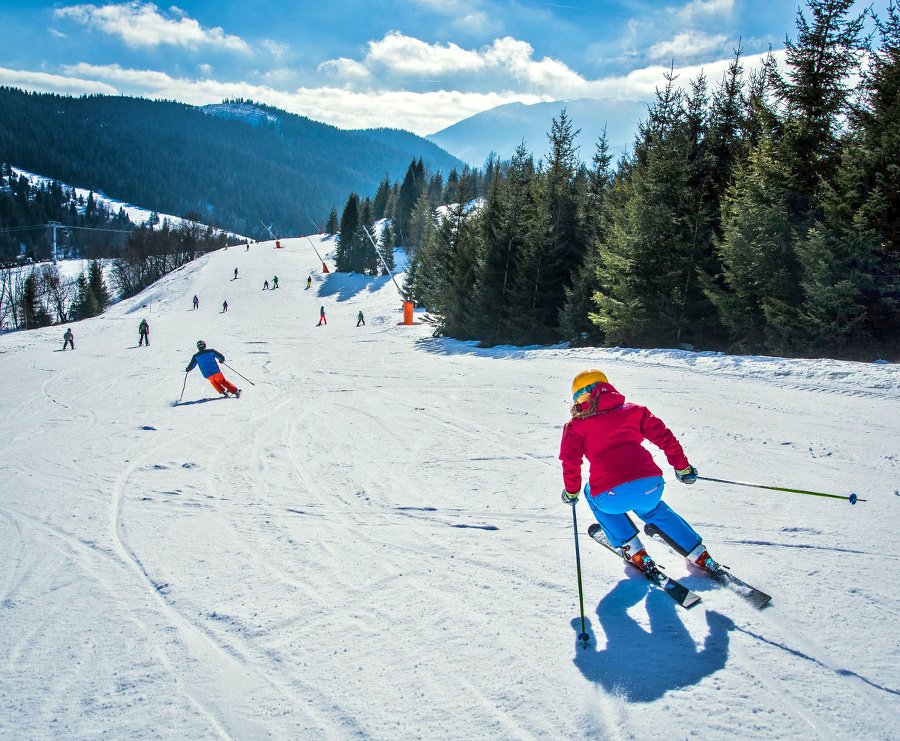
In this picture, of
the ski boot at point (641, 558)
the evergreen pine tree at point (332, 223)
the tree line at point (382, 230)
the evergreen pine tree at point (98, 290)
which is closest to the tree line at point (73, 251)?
the evergreen pine tree at point (98, 290)

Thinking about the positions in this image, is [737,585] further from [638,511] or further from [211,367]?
[211,367]

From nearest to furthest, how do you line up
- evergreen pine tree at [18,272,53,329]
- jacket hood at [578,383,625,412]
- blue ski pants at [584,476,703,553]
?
blue ski pants at [584,476,703,553]
jacket hood at [578,383,625,412]
evergreen pine tree at [18,272,53,329]

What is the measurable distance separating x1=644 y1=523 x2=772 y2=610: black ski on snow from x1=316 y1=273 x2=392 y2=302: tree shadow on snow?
178ft

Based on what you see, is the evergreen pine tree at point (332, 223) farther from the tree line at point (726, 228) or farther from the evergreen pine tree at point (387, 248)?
the tree line at point (726, 228)

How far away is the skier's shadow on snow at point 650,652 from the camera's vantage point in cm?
291

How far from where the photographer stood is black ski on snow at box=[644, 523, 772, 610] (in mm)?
3538

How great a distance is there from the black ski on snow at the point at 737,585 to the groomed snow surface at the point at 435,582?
0.10m

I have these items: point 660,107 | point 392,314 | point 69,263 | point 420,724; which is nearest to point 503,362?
point 660,107

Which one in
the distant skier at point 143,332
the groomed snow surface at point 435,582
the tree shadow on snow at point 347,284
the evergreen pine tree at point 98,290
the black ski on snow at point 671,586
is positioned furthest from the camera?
the evergreen pine tree at point 98,290

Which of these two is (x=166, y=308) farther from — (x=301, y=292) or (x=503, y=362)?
(x=503, y=362)

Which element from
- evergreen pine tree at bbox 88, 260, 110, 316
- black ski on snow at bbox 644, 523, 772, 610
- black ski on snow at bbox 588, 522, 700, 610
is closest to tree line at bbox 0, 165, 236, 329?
evergreen pine tree at bbox 88, 260, 110, 316

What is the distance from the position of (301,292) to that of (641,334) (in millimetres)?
48419

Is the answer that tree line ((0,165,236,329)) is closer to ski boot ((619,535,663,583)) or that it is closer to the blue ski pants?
the blue ski pants

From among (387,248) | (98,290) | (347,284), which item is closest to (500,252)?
(347,284)
